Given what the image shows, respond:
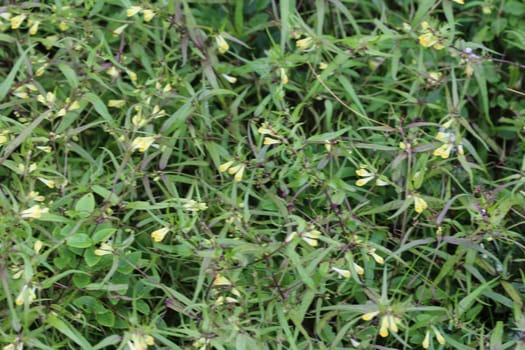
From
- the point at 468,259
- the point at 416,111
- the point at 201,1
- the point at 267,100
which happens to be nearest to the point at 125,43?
the point at 201,1

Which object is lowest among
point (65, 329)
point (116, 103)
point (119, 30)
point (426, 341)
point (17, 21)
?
point (426, 341)

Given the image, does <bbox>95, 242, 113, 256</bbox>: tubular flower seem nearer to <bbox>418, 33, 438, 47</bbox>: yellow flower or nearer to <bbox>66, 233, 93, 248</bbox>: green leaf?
<bbox>66, 233, 93, 248</bbox>: green leaf

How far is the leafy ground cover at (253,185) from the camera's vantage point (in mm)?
2240

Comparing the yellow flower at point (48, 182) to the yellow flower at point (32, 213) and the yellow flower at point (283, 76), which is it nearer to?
the yellow flower at point (32, 213)

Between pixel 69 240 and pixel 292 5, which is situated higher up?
pixel 292 5

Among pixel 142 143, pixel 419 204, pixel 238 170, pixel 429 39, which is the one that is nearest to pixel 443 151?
pixel 419 204

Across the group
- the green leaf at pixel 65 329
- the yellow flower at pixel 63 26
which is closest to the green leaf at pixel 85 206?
the green leaf at pixel 65 329

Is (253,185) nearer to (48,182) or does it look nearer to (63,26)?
→ (48,182)

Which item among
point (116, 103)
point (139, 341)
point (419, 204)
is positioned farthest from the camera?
point (116, 103)

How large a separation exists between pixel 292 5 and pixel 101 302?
118 cm

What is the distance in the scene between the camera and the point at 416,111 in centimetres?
275

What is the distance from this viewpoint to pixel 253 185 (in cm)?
256

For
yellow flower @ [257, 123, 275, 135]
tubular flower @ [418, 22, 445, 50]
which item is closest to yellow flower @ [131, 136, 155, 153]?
yellow flower @ [257, 123, 275, 135]

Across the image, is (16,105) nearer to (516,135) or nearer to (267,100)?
(267,100)
